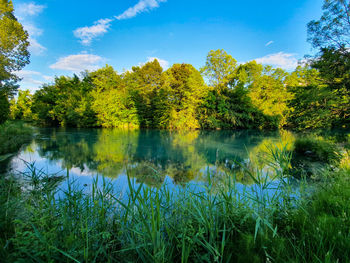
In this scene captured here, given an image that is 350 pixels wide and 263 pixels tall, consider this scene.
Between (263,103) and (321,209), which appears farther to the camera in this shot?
(263,103)

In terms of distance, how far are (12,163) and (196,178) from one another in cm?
668

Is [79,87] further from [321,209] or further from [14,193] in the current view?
[321,209]

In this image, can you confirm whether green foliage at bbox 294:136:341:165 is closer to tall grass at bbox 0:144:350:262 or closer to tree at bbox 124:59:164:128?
tall grass at bbox 0:144:350:262

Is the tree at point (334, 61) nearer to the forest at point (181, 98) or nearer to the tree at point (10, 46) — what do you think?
the forest at point (181, 98)

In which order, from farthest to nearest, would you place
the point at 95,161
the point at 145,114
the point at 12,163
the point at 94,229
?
the point at 145,114 → the point at 95,161 → the point at 12,163 → the point at 94,229

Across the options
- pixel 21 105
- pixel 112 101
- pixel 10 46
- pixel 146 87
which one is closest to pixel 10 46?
pixel 10 46

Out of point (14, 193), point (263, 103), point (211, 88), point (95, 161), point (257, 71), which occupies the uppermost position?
point (257, 71)

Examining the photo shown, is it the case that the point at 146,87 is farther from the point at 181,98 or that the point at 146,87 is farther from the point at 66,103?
the point at 66,103

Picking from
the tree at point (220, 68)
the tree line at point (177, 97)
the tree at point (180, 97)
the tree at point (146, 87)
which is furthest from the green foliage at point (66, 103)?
the tree at point (220, 68)

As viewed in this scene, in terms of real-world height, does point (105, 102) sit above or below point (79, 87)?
below

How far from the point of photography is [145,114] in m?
27.1

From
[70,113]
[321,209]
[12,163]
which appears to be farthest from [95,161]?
[70,113]

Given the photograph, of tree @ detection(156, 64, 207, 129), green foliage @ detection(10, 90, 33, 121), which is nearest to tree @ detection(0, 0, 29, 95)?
tree @ detection(156, 64, 207, 129)

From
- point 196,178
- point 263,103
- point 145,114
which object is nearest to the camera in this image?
point 196,178
